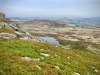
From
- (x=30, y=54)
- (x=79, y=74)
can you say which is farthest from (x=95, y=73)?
(x=30, y=54)

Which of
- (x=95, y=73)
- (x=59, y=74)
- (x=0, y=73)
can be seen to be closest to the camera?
(x=0, y=73)

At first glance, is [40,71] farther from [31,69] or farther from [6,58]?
[6,58]

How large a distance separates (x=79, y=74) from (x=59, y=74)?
391 cm

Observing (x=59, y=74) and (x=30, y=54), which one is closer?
(x=59, y=74)

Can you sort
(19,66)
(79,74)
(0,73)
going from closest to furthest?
(0,73) → (19,66) → (79,74)

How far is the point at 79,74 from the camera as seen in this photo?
1903cm

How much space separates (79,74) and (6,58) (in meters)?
9.30

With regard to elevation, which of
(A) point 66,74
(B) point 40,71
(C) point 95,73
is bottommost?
(C) point 95,73

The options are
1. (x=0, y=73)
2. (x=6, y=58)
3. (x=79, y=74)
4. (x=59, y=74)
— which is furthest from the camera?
(x=79, y=74)

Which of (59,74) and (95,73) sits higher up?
(59,74)

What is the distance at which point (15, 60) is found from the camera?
15289 millimetres

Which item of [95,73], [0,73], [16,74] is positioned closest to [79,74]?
[95,73]

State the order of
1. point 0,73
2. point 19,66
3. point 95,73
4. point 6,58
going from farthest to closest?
point 95,73, point 6,58, point 19,66, point 0,73

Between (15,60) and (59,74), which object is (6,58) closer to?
(15,60)
